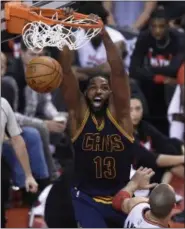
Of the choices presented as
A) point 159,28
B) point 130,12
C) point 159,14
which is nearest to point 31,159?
point 159,28

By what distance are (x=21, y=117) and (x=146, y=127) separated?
147cm

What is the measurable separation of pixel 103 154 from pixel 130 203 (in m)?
0.82

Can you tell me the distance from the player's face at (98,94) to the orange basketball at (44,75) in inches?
17.7

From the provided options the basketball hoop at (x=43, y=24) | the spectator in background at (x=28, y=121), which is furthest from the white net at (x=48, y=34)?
the spectator in background at (x=28, y=121)

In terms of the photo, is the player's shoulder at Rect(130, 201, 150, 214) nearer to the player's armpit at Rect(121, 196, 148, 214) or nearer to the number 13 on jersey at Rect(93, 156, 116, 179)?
the player's armpit at Rect(121, 196, 148, 214)

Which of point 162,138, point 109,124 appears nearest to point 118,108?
point 109,124

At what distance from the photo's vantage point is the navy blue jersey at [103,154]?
8.38 metres

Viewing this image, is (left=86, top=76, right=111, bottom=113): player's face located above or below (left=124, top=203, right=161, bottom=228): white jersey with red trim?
above

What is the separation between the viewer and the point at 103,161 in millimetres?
8398

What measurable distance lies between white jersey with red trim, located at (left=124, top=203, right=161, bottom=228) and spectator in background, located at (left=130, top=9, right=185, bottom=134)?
436 centimetres

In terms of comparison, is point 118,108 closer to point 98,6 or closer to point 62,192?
point 62,192

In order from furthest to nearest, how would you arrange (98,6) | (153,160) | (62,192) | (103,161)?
(98,6)
(153,160)
(62,192)
(103,161)

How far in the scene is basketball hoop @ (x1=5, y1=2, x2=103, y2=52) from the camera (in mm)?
7754

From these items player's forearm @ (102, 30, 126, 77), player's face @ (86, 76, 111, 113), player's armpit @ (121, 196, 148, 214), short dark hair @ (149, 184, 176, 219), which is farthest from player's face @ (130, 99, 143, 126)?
short dark hair @ (149, 184, 176, 219)
